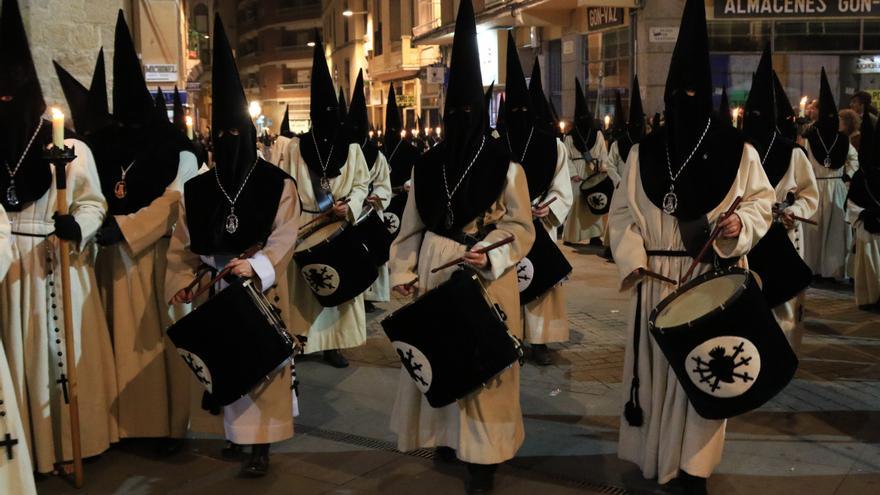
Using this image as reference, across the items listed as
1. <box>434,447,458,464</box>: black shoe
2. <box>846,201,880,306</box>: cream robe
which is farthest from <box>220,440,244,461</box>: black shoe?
<box>846,201,880,306</box>: cream robe

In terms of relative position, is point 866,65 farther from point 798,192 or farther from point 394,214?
point 798,192

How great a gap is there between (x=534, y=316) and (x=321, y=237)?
6.14 ft

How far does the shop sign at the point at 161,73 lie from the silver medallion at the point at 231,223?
12.7m

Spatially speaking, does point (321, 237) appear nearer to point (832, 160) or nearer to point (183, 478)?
point (183, 478)

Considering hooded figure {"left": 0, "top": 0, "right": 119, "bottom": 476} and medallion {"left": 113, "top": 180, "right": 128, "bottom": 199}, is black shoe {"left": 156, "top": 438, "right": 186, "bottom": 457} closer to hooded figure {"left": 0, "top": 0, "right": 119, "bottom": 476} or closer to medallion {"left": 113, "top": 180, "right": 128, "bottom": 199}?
hooded figure {"left": 0, "top": 0, "right": 119, "bottom": 476}

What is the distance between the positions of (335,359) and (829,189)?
6.84 meters

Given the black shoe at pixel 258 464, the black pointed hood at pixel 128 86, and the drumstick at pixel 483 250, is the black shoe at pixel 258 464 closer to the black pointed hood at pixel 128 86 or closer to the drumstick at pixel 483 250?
the drumstick at pixel 483 250

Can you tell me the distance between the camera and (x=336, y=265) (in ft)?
26.0

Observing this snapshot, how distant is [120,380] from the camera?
20.7ft

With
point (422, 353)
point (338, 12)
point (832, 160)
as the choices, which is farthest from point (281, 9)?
point (422, 353)

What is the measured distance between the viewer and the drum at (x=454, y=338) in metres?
5.16

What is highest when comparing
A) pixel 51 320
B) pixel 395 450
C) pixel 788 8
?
pixel 788 8

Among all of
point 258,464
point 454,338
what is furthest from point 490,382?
point 258,464

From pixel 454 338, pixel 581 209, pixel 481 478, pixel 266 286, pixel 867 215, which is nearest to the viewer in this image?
pixel 454 338
